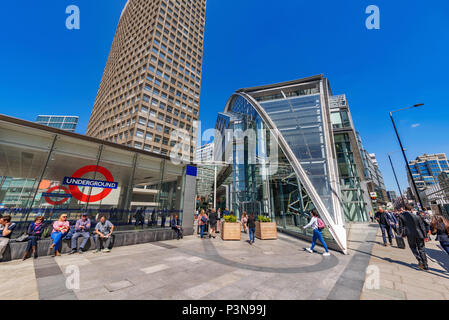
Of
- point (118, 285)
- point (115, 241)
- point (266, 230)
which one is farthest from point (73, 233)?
point (266, 230)

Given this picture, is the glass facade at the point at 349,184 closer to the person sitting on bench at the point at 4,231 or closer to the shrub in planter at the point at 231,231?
the shrub in planter at the point at 231,231

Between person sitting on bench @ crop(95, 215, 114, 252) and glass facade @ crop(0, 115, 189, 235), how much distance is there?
1.99 feet

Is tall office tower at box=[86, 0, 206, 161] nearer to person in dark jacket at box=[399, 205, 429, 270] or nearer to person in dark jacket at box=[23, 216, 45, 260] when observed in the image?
person in dark jacket at box=[23, 216, 45, 260]

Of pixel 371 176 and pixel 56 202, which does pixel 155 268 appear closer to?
pixel 56 202

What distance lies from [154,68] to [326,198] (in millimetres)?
49879

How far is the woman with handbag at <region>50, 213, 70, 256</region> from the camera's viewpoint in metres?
6.68

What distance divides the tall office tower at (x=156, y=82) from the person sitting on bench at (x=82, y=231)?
3306 centimetres

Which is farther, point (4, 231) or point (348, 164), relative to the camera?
point (348, 164)

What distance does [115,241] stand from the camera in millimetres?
8383

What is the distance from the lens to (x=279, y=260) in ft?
20.5

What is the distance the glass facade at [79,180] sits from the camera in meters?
7.31

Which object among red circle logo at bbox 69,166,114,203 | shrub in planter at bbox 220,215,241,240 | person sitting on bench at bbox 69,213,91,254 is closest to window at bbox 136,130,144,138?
red circle logo at bbox 69,166,114,203

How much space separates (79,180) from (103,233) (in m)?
3.06
